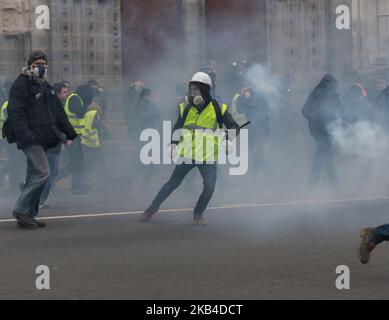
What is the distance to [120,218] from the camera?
45.9 feet

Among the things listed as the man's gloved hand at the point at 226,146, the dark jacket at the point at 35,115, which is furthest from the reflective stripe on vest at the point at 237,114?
the dark jacket at the point at 35,115

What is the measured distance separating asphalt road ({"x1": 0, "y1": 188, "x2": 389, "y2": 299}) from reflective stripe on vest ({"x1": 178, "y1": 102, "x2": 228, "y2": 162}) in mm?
749

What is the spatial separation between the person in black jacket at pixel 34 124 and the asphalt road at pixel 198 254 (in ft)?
1.09

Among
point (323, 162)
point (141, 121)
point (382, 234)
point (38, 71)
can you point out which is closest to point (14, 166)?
point (141, 121)

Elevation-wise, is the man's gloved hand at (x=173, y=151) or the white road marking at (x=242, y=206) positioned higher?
the man's gloved hand at (x=173, y=151)

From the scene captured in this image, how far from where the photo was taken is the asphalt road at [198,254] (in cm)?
918

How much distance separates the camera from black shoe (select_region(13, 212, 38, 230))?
13.0 m

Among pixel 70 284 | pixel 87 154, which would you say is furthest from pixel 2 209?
pixel 70 284

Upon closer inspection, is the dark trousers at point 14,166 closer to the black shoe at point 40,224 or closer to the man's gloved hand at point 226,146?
the black shoe at point 40,224

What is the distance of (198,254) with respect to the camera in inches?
435

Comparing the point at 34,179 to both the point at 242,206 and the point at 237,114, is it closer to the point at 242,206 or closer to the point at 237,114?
the point at 242,206

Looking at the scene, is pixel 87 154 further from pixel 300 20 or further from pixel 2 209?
pixel 300 20

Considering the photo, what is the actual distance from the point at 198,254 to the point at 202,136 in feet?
8.08

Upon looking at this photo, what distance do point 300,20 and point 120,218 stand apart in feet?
43.7
